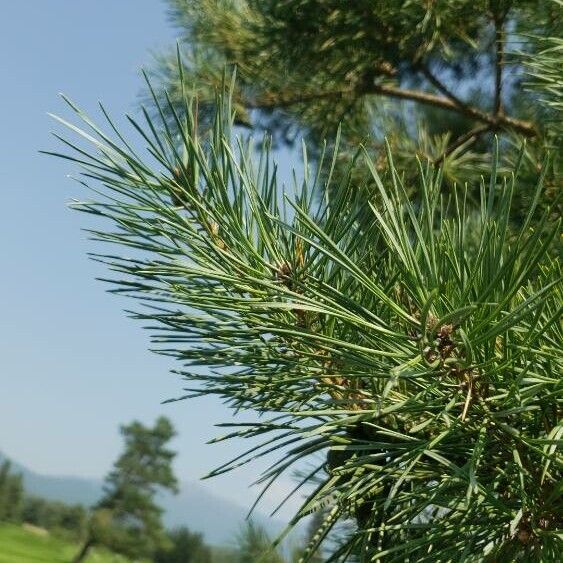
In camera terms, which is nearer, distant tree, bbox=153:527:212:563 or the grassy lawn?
distant tree, bbox=153:527:212:563

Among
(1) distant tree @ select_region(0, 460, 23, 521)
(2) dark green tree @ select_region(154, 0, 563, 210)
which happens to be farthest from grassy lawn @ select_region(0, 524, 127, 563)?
(2) dark green tree @ select_region(154, 0, 563, 210)

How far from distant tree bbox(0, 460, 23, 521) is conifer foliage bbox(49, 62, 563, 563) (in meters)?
18.4

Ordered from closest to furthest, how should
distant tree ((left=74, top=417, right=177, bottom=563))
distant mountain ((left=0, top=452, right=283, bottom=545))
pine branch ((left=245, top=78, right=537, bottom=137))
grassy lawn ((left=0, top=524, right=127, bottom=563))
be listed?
pine branch ((left=245, top=78, right=537, bottom=137)) < distant tree ((left=74, top=417, right=177, bottom=563)) < grassy lawn ((left=0, top=524, right=127, bottom=563)) < distant mountain ((left=0, top=452, right=283, bottom=545))

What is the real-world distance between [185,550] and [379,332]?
60.9ft

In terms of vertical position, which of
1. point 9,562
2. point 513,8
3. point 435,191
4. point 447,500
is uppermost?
point 513,8

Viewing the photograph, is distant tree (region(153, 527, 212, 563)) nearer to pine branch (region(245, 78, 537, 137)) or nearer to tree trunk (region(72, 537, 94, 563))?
tree trunk (region(72, 537, 94, 563))

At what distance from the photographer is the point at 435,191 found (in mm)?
308

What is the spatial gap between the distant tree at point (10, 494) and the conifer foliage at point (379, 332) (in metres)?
18.4

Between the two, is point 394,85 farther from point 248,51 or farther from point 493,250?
point 493,250

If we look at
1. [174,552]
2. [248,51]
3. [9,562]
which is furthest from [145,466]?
[248,51]

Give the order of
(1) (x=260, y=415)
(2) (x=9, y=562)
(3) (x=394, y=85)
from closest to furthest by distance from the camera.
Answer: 1. (1) (x=260, y=415)
2. (3) (x=394, y=85)
3. (2) (x=9, y=562)

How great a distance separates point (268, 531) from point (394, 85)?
0.72 metres

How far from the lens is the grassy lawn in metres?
18.3

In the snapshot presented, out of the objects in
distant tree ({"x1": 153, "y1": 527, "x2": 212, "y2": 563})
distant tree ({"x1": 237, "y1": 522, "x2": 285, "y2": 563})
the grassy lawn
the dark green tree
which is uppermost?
the dark green tree
